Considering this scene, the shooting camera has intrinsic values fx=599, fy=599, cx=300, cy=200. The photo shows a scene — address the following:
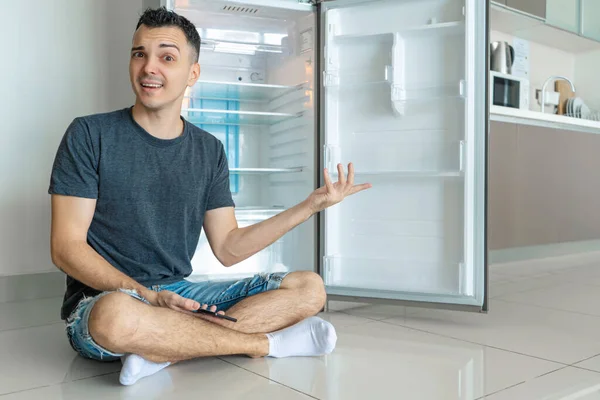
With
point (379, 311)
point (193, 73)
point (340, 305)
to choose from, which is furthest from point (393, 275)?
point (193, 73)

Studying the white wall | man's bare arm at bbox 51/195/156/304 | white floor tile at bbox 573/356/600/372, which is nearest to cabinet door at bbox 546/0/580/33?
the white wall

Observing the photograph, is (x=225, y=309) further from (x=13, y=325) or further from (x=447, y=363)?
(x=13, y=325)

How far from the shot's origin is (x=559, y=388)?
4.83 feet

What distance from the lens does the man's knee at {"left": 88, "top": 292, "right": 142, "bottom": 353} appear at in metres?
1.38

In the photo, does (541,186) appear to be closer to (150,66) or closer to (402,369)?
(402,369)

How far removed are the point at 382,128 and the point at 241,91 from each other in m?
0.74

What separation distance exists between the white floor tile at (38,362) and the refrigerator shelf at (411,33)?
1.53 metres

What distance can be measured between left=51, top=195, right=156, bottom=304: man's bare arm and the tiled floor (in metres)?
0.25

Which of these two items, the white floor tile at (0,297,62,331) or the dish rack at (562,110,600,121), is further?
the dish rack at (562,110,600,121)

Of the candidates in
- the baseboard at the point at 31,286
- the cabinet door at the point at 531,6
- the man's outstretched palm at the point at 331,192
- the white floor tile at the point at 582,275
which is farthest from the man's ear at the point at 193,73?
the cabinet door at the point at 531,6

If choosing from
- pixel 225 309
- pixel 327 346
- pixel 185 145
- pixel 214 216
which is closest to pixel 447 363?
pixel 327 346

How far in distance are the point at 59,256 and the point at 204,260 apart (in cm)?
121

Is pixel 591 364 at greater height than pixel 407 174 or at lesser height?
lesser

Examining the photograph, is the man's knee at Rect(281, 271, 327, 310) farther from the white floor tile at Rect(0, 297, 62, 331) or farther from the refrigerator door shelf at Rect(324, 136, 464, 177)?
the white floor tile at Rect(0, 297, 62, 331)
